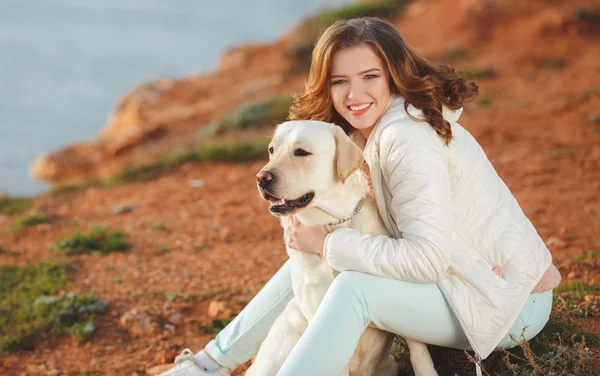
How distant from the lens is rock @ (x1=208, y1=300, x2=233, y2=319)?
172 inches

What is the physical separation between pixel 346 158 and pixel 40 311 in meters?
2.85

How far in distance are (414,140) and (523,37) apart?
38.8ft

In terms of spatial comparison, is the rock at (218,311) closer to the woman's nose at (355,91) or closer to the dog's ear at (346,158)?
the dog's ear at (346,158)

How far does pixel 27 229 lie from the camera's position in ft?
22.3

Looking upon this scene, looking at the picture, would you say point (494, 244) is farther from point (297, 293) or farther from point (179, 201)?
point (179, 201)

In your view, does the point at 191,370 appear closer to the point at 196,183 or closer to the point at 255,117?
the point at 196,183

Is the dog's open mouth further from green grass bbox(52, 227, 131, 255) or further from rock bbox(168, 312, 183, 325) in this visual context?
green grass bbox(52, 227, 131, 255)

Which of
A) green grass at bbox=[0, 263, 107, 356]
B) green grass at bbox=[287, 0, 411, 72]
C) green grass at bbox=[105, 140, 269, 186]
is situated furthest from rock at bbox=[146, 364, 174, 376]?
green grass at bbox=[287, 0, 411, 72]

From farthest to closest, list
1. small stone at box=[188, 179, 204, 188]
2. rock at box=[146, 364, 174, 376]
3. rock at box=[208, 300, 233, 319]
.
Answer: small stone at box=[188, 179, 204, 188]
rock at box=[208, 300, 233, 319]
rock at box=[146, 364, 174, 376]

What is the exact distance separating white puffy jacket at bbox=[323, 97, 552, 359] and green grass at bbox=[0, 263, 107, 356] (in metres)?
2.45

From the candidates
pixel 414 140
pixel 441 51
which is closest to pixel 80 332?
pixel 414 140

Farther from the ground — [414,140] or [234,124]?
[414,140]

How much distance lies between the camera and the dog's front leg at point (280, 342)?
9.48 feet

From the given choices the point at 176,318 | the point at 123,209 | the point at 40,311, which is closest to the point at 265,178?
the point at 176,318
